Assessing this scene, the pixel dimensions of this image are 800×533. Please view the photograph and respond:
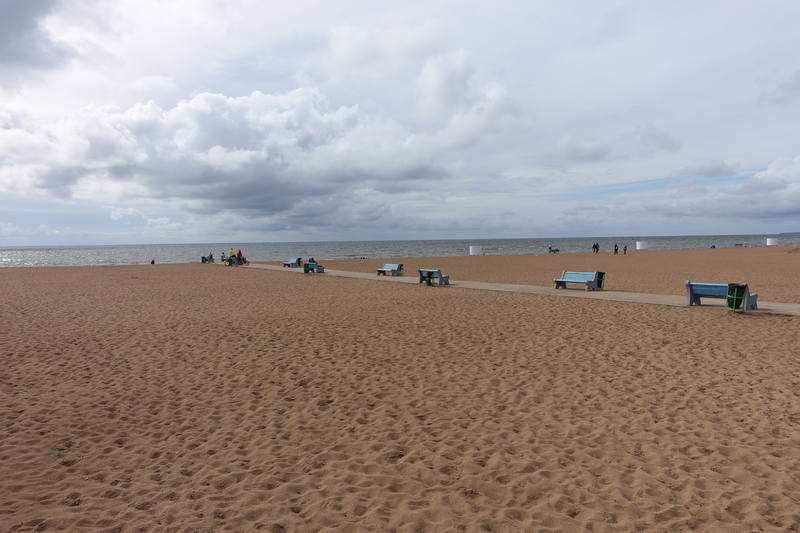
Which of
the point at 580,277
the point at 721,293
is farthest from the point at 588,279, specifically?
the point at 721,293

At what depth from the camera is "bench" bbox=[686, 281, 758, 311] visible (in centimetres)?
1152

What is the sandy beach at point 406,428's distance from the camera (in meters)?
3.71

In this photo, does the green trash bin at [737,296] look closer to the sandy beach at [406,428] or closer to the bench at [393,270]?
the sandy beach at [406,428]

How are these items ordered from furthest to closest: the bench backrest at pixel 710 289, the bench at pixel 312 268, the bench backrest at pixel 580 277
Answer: the bench at pixel 312 268, the bench backrest at pixel 580 277, the bench backrest at pixel 710 289

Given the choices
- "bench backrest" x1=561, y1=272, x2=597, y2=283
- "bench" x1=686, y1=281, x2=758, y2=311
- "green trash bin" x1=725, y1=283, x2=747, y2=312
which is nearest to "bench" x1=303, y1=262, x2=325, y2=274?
"bench backrest" x1=561, y1=272, x2=597, y2=283

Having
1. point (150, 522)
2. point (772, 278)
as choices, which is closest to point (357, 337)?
point (150, 522)

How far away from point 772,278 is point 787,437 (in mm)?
21073

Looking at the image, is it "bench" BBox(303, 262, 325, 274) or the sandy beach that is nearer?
the sandy beach

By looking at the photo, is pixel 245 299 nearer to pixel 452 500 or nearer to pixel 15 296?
pixel 15 296

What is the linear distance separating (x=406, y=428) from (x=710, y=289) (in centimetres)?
1113

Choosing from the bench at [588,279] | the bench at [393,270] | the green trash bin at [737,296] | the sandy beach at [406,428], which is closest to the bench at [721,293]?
the green trash bin at [737,296]

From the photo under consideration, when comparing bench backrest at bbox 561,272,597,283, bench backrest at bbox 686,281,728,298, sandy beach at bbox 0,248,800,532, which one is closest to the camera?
sandy beach at bbox 0,248,800,532

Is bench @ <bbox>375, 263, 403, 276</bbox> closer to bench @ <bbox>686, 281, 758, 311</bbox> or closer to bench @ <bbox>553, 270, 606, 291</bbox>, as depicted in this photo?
bench @ <bbox>553, 270, 606, 291</bbox>

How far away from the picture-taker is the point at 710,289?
1252 cm
